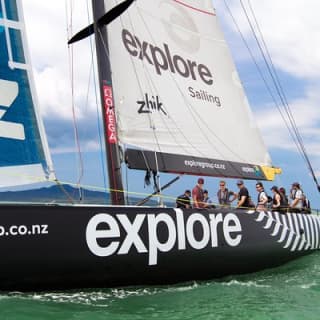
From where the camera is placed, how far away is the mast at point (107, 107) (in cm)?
649

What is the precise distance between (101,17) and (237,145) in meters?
3.37

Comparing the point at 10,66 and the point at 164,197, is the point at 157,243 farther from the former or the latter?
the point at 10,66

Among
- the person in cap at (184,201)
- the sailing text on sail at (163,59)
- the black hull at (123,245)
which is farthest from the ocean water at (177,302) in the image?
the sailing text on sail at (163,59)

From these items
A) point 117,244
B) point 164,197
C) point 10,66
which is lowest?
point 117,244

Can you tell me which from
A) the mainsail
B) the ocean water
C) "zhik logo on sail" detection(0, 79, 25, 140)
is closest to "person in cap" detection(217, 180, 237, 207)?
the mainsail

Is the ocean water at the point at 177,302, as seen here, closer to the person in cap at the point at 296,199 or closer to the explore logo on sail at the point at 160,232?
the explore logo on sail at the point at 160,232

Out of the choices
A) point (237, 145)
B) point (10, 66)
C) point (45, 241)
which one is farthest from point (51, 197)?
point (237, 145)

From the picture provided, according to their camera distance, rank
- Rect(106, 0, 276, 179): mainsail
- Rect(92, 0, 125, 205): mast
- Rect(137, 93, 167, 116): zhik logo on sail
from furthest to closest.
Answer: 1. Rect(137, 93, 167, 116): zhik logo on sail
2. Rect(106, 0, 276, 179): mainsail
3. Rect(92, 0, 125, 205): mast

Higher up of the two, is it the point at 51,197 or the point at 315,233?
the point at 51,197

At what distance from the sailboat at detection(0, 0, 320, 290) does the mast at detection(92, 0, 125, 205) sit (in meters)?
0.01

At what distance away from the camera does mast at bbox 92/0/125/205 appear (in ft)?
21.3

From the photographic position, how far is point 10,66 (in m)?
5.11

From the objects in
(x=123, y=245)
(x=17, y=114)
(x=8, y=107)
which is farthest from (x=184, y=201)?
(x=8, y=107)

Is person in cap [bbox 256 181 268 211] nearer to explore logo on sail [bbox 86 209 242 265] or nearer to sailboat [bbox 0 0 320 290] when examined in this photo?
sailboat [bbox 0 0 320 290]
